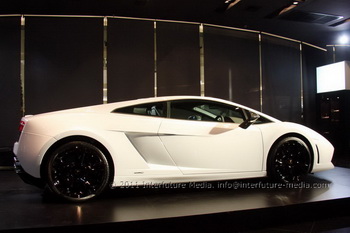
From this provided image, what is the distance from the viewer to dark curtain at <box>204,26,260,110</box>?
22.1ft

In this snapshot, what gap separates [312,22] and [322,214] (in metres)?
4.82

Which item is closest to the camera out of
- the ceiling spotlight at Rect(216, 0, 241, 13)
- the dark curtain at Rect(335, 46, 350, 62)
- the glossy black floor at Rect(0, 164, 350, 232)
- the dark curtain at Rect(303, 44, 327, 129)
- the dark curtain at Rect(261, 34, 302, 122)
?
the glossy black floor at Rect(0, 164, 350, 232)

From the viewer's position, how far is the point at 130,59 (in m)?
6.26

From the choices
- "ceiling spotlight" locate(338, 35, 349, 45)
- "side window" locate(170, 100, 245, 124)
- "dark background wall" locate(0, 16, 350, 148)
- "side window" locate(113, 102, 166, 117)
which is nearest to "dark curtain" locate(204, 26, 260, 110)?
"dark background wall" locate(0, 16, 350, 148)

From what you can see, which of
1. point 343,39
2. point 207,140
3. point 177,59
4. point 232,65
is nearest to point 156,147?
point 207,140

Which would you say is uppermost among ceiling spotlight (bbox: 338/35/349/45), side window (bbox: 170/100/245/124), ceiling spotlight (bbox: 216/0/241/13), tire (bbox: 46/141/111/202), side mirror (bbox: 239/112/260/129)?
ceiling spotlight (bbox: 216/0/241/13)

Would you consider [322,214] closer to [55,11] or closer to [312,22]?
[312,22]

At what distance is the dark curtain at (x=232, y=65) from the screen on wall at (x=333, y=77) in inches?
73.5

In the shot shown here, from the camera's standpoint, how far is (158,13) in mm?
5574

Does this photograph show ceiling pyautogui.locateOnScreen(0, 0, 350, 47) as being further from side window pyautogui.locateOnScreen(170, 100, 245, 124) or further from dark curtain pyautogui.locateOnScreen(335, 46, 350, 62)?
side window pyautogui.locateOnScreen(170, 100, 245, 124)

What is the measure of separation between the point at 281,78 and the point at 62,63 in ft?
18.6

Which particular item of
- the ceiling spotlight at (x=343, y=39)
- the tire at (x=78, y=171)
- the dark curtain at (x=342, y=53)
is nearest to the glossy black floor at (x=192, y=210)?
the tire at (x=78, y=171)

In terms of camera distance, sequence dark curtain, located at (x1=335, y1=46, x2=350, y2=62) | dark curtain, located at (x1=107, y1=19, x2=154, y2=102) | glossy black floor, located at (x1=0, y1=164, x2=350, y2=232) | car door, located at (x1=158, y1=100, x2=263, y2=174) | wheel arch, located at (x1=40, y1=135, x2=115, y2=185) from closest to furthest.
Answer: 1. glossy black floor, located at (x1=0, y1=164, x2=350, y2=232)
2. wheel arch, located at (x1=40, y1=135, x2=115, y2=185)
3. car door, located at (x1=158, y1=100, x2=263, y2=174)
4. dark curtain, located at (x1=107, y1=19, x2=154, y2=102)
5. dark curtain, located at (x1=335, y1=46, x2=350, y2=62)

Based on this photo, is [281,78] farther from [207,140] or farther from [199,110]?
[207,140]
